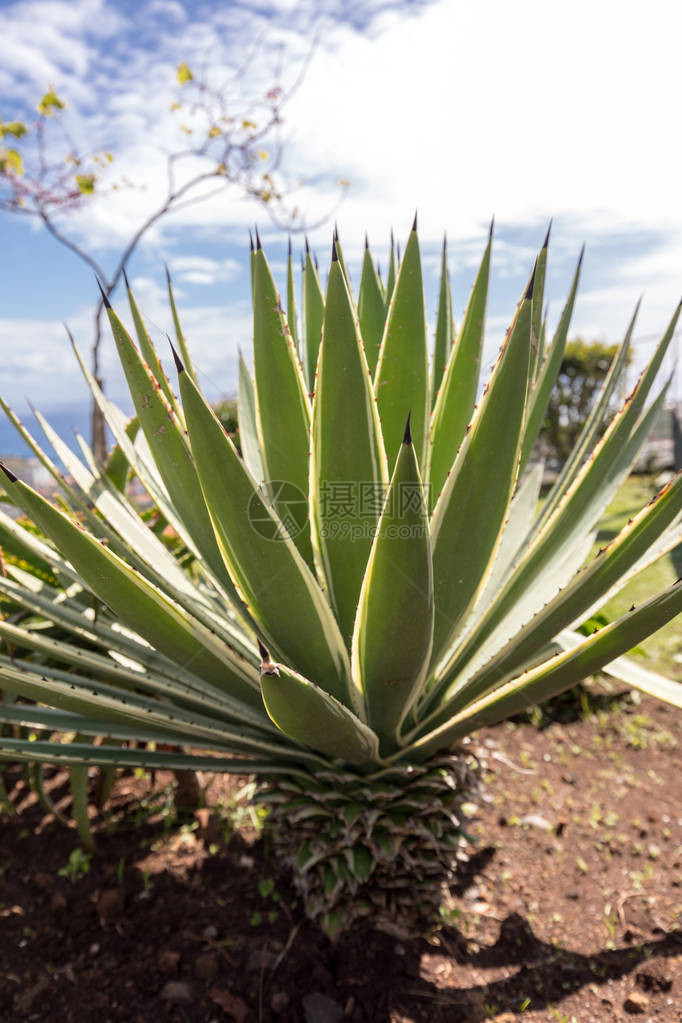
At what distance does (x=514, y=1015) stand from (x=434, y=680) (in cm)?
68

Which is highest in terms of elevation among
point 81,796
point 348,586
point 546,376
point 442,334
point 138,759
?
point 442,334

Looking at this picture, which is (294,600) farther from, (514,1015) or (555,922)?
(555,922)

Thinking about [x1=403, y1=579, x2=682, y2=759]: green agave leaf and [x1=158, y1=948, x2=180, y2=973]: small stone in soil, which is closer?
[x1=403, y1=579, x2=682, y2=759]: green agave leaf

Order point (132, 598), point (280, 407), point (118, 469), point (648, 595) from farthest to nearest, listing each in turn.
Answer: point (648, 595) → point (118, 469) → point (280, 407) → point (132, 598)

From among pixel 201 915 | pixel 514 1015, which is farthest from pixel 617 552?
pixel 201 915

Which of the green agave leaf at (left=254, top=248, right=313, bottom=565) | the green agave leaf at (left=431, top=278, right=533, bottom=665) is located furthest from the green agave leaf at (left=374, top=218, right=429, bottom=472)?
the green agave leaf at (left=431, top=278, right=533, bottom=665)

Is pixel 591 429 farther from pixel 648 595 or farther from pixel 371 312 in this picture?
pixel 648 595

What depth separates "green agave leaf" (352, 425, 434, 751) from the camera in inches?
34.2

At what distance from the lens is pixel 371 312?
1.67m

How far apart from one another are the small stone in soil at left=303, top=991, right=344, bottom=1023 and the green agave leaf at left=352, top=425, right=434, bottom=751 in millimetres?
630

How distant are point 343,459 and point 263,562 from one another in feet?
0.82

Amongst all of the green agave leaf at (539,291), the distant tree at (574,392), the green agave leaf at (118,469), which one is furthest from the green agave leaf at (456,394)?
the distant tree at (574,392)

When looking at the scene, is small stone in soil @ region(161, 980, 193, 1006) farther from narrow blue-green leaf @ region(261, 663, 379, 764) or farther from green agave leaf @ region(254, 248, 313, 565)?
green agave leaf @ region(254, 248, 313, 565)

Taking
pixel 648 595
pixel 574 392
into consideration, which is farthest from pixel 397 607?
pixel 574 392
